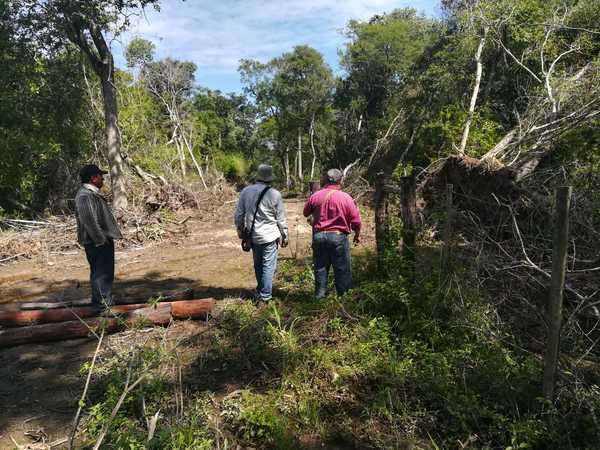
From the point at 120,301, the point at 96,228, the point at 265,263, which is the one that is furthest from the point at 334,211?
the point at 120,301

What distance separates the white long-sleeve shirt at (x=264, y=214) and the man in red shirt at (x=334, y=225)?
1.22 ft

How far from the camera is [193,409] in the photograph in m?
3.29

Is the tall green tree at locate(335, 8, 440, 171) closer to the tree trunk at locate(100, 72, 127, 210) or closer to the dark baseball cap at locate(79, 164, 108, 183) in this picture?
the tree trunk at locate(100, 72, 127, 210)

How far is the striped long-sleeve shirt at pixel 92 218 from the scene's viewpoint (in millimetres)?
4754

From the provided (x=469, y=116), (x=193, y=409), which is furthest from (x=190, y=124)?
(x=193, y=409)

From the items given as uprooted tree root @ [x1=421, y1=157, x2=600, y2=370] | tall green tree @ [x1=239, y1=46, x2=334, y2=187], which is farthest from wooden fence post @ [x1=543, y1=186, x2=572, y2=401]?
tall green tree @ [x1=239, y1=46, x2=334, y2=187]

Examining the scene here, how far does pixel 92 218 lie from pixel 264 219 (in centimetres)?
199

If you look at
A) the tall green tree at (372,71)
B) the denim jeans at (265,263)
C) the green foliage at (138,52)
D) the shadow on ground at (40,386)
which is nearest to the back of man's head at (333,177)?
the denim jeans at (265,263)

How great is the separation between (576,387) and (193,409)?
281cm

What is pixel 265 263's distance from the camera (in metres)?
5.06

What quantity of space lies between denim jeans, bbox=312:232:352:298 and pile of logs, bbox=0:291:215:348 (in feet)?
4.80

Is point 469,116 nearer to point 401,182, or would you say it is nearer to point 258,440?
point 401,182

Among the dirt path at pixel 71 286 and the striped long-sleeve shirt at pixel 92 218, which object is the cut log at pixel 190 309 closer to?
the dirt path at pixel 71 286

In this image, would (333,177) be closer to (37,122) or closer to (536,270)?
(536,270)
